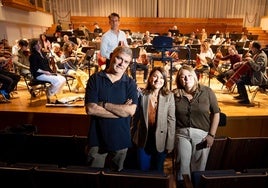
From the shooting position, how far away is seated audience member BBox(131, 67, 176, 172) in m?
2.15

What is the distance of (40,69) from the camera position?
4285mm

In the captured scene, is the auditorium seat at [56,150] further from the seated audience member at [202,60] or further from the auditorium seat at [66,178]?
the seated audience member at [202,60]

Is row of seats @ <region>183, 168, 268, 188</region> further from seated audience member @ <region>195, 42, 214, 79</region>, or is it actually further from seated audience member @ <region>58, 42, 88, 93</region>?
seated audience member @ <region>58, 42, 88, 93</region>

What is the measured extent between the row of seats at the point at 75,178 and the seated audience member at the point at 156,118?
20.4 inches

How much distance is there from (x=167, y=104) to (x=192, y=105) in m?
0.22

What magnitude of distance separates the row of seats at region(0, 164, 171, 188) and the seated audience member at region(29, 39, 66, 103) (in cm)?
274

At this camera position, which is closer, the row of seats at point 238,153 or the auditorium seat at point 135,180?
the auditorium seat at point 135,180

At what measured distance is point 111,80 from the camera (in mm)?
1803

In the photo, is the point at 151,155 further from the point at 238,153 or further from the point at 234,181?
the point at 238,153

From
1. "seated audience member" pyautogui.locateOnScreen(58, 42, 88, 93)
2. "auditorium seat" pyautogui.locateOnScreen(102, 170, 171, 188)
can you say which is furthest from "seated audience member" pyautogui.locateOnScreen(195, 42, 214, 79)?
"auditorium seat" pyautogui.locateOnScreen(102, 170, 171, 188)

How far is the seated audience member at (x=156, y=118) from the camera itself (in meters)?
2.15

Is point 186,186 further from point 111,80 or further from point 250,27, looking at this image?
point 250,27

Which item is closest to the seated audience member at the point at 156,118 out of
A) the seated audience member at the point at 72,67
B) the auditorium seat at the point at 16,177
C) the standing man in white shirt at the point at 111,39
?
the auditorium seat at the point at 16,177

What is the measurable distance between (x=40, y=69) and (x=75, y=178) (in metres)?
3.03
